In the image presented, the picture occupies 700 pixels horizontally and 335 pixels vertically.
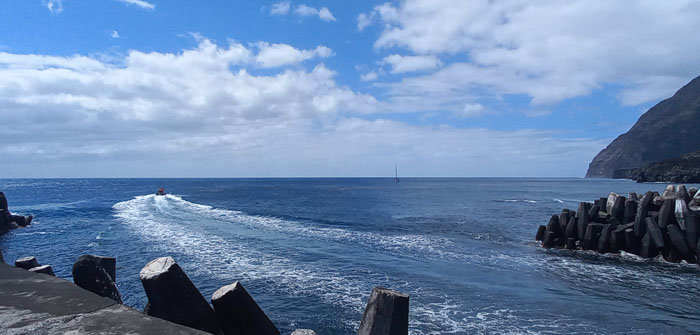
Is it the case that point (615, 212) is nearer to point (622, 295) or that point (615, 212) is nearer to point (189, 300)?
point (622, 295)

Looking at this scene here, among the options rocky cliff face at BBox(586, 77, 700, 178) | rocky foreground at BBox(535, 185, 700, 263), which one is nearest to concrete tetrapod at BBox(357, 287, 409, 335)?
rocky foreground at BBox(535, 185, 700, 263)

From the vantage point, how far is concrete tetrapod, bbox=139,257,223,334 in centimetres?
511

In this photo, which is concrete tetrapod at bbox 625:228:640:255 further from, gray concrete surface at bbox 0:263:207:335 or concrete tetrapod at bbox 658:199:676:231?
gray concrete surface at bbox 0:263:207:335

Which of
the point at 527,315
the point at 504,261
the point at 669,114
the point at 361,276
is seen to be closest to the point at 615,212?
the point at 504,261

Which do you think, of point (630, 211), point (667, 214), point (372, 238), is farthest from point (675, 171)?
point (372, 238)

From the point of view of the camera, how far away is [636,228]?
1812 cm

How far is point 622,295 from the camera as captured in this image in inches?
471

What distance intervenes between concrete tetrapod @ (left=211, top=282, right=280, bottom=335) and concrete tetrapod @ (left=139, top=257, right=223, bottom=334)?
25cm

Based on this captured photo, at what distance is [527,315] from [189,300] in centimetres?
855

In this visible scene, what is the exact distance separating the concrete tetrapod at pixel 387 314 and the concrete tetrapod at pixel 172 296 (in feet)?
7.96

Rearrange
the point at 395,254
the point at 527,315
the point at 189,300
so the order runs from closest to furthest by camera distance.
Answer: the point at 189,300, the point at 527,315, the point at 395,254

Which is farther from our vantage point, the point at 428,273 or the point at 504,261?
the point at 504,261

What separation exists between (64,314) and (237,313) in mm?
2027

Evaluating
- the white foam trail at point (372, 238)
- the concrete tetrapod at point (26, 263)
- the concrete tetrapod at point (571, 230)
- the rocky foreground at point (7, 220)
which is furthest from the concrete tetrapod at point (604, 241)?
the rocky foreground at point (7, 220)
